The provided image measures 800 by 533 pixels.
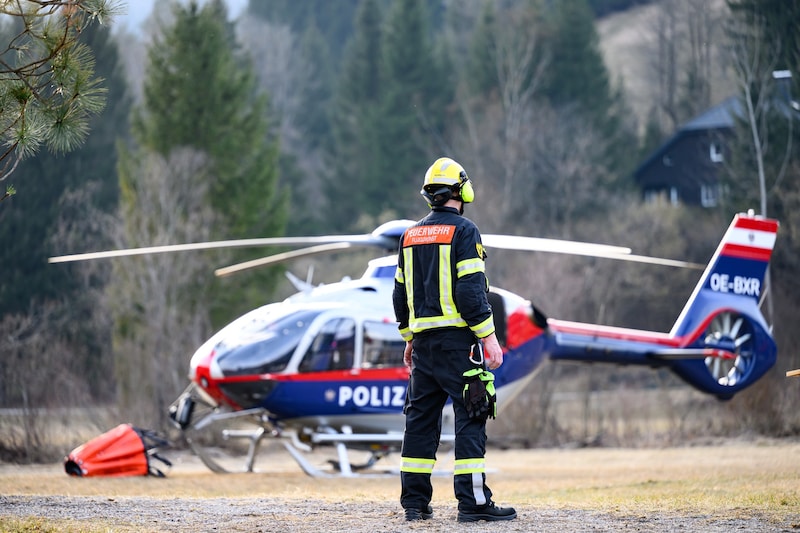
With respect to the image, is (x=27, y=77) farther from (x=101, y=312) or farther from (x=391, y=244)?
(x=101, y=312)

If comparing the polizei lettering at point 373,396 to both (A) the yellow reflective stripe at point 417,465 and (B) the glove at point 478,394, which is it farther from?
A: (B) the glove at point 478,394

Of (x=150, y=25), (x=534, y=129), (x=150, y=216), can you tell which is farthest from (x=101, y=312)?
(x=150, y=25)

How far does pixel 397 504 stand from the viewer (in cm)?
841

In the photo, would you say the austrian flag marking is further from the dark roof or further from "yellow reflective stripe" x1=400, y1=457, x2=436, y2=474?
the dark roof

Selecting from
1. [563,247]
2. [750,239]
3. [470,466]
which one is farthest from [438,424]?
[750,239]

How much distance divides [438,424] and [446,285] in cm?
103

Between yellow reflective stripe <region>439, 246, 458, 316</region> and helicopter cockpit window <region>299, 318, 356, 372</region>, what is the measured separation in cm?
680

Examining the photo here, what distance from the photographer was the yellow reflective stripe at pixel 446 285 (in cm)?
757

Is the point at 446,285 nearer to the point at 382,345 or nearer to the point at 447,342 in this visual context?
the point at 447,342

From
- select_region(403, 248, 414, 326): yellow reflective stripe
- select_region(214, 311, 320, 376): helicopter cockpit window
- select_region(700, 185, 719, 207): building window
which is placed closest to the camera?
select_region(403, 248, 414, 326): yellow reflective stripe

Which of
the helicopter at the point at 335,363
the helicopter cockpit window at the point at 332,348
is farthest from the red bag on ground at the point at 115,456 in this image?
the helicopter cockpit window at the point at 332,348

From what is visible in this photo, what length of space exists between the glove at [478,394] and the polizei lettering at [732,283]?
9.08m

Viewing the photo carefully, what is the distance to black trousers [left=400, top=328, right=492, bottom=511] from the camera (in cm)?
741

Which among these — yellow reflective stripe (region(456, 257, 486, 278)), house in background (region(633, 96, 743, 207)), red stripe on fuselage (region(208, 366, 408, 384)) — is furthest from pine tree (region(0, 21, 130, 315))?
yellow reflective stripe (region(456, 257, 486, 278))
